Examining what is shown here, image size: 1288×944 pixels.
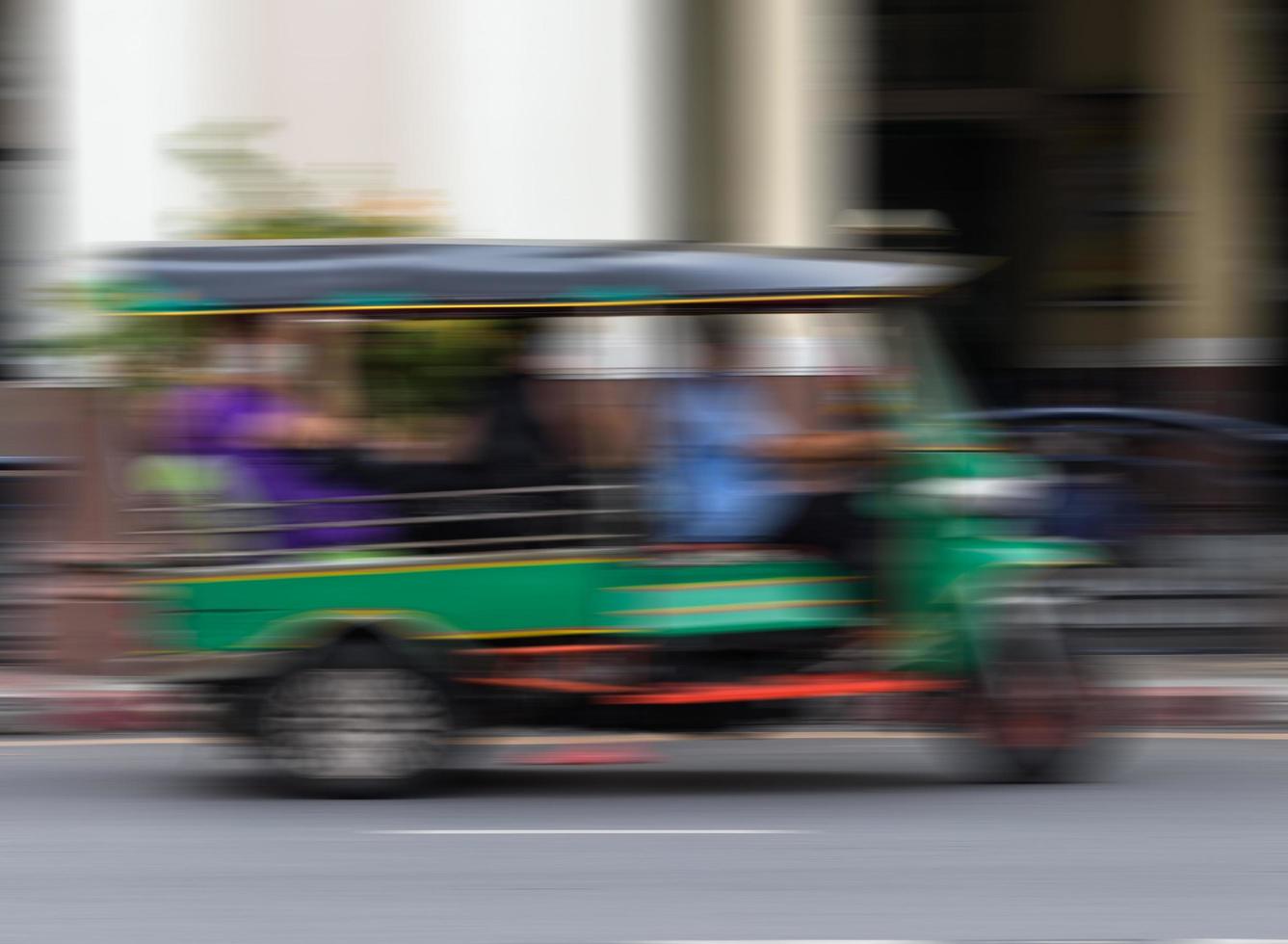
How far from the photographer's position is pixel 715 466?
7.38 meters

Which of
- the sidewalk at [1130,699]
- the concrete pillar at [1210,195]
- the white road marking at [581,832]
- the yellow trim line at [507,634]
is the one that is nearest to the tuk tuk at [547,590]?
the yellow trim line at [507,634]

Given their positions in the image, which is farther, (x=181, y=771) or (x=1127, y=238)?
(x=1127, y=238)

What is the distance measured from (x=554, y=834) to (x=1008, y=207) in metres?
8.83

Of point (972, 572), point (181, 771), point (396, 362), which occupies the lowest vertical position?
point (181, 771)

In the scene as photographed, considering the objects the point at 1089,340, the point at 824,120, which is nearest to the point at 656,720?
the point at 824,120

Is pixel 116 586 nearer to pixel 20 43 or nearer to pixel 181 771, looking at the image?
pixel 181 771

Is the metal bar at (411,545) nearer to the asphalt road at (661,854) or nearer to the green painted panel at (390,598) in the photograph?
the green painted panel at (390,598)

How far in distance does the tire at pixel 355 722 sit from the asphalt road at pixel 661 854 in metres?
0.12

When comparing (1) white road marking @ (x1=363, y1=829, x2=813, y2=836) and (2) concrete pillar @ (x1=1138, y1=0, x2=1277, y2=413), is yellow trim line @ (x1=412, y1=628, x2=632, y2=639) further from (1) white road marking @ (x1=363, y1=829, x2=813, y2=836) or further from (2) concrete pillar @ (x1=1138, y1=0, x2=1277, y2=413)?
(2) concrete pillar @ (x1=1138, y1=0, x2=1277, y2=413)

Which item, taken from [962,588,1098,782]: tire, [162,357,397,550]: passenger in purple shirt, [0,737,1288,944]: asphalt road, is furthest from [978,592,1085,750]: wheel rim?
[162,357,397,550]: passenger in purple shirt

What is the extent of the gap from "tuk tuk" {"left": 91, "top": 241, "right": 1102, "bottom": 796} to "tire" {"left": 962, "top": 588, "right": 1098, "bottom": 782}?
41 millimetres

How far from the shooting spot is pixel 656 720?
752 centimetres

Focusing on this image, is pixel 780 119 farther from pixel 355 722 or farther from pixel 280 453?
pixel 355 722

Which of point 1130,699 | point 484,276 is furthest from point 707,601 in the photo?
point 1130,699
